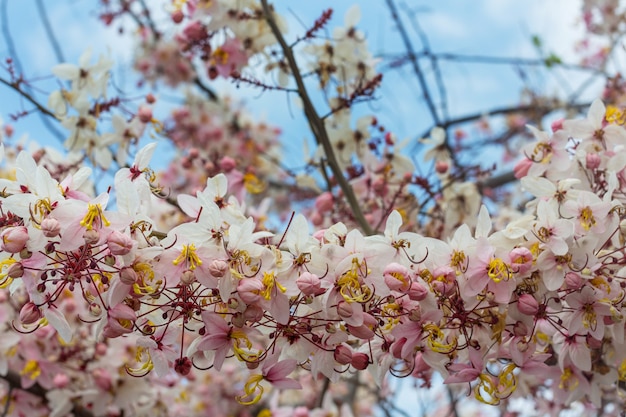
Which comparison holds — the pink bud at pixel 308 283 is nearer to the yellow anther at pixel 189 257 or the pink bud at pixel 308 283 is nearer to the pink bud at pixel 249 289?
the pink bud at pixel 249 289

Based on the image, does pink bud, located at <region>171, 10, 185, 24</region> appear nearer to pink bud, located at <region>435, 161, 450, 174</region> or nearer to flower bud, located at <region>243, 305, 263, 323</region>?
pink bud, located at <region>435, 161, 450, 174</region>

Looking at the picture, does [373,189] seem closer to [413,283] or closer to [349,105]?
[349,105]

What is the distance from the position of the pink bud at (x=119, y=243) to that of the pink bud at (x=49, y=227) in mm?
84

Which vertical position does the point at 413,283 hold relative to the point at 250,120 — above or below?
above

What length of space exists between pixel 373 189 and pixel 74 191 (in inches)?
48.6

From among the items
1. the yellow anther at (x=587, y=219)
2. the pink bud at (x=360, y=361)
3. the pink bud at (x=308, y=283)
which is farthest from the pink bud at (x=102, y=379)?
the yellow anther at (x=587, y=219)

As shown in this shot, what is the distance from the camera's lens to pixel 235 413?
397 cm

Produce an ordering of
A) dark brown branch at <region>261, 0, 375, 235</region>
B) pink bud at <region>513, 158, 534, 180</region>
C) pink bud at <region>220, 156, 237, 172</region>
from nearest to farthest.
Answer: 1. pink bud at <region>513, 158, 534, 180</region>
2. dark brown branch at <region>261, 0, 375, 235</region>
3. pink bud at <region>220, 156, 237, 172</region>

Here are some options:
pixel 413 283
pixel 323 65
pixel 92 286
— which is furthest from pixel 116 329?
pixel 323 65

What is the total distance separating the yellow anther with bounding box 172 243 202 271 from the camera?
3.82ft

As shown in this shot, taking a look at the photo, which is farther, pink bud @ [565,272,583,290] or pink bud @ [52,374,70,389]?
pink bud @ [52,374,70,389]

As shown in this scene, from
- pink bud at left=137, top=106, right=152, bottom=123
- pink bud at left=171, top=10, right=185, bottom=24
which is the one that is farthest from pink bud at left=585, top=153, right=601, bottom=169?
pink bud at left=171, top=10, right=185, bottom=24

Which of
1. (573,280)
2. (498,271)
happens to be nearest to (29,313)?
(498,271)

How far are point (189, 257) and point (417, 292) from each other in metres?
0.41
